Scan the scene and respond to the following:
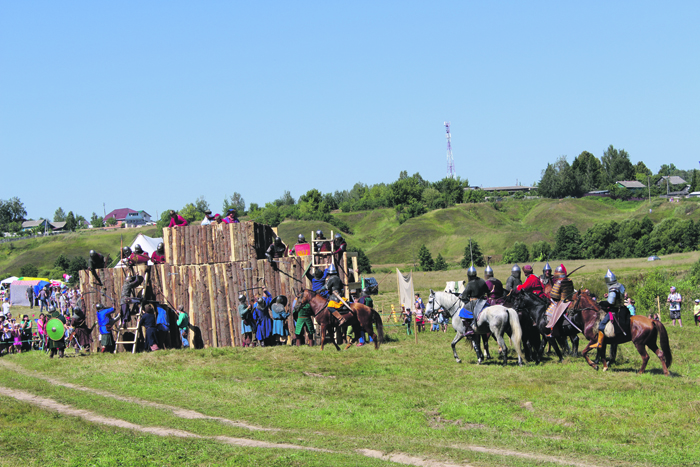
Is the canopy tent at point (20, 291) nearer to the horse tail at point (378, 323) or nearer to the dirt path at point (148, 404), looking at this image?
the dirt path at point (148, 404)

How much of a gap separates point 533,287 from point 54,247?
331 ft

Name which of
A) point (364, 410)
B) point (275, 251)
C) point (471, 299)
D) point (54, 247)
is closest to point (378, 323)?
point (471, 299)

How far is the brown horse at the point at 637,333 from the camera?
43.8 feet

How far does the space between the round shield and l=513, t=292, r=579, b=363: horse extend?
13.3m

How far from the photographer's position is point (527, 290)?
16656 mm

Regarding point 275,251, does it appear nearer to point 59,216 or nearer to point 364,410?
point 364,410

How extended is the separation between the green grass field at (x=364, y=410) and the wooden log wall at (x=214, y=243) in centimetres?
425

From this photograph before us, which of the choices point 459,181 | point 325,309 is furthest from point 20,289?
point 459,181

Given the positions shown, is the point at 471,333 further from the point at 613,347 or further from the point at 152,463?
the point at 152,463

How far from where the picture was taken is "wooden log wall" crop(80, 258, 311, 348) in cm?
2000

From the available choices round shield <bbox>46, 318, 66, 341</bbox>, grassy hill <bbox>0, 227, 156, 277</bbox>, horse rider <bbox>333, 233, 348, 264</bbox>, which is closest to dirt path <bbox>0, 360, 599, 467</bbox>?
round shield <bbox>46, 318, 66, 341</bbox>

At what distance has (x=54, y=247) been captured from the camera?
4050 inches

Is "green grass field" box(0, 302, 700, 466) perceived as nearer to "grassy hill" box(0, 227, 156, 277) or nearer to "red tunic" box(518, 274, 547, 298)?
"red tunic" box(518, 274, 547, 298)

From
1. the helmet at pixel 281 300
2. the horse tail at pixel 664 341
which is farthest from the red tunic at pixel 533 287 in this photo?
the helmet at pixel 281 300
